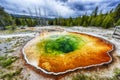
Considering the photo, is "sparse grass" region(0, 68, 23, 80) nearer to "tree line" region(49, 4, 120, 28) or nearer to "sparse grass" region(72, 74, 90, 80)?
"sparse grass" region(72, 74, 90, 80)

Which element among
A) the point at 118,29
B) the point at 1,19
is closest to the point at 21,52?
the point at 118,29

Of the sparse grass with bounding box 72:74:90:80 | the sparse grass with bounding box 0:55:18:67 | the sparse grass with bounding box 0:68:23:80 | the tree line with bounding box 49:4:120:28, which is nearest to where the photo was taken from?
the sparse grass with bounding box 72:74:90:80

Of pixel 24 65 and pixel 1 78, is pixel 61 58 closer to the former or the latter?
pixel 24 65

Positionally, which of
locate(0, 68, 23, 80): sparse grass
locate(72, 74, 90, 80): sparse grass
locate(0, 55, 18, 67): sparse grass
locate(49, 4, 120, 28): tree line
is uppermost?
locate(49, 4, 120, 28): tree line

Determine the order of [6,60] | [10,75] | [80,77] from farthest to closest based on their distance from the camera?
[6,60] < [10,75] < [80,77]

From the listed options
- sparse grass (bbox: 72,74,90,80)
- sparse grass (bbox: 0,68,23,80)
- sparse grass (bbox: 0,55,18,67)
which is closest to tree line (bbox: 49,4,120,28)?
sparse grass (bbox: 72,74,90,80)

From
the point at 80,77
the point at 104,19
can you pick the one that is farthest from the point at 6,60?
the point at 104,19

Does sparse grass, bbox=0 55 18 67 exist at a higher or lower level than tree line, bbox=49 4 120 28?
lower

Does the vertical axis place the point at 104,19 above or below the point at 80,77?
above

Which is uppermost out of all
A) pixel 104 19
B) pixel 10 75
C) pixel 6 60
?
pixel 104 19

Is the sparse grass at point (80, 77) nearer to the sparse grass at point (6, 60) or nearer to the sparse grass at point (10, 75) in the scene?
the sparse grass at point (10, 75)

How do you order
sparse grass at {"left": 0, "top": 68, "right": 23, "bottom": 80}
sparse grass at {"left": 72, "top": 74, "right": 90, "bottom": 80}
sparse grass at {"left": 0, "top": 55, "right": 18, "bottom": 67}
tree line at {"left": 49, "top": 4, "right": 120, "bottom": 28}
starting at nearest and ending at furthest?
1. sparse grass at {"left": 72, "top": 74, "right": 90, "bottom": 80}
2. sparse grass at {"left": 0, "top": 68, "right": 23, "bottom": 80}
3. sparse grass at {"left": 0, "top": 55, "right": 18, "bottom": 67}
4. tree line at {"left": 49, "top": 4, "right": 120, "bottom": 28}

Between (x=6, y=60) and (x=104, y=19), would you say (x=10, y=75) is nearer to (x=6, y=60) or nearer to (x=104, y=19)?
(x=6, y=60)
